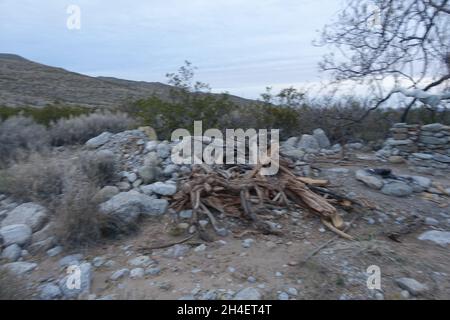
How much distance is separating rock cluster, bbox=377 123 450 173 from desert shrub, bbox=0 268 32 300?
517 centimetres

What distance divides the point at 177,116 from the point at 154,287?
14.6 ft

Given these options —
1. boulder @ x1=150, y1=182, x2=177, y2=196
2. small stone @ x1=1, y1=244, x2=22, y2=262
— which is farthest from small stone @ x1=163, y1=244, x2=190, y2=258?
small stone @ x1=1, y1=244, x2=22, y2=262

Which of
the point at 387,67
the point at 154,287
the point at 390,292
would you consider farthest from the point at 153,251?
the point at 387,67

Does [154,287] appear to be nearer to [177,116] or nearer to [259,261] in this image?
[259,261]

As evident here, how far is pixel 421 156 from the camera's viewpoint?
580cm

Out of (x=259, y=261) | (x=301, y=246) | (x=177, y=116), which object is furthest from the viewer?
(x=177, y=116)

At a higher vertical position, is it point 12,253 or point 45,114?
point 45,114

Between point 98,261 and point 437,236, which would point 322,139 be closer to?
point 437,236

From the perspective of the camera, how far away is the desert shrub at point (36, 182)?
4.23 m

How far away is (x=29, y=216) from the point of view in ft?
12.6

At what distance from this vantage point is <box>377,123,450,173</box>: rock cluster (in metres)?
5.71

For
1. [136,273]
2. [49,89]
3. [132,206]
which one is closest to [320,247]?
[136,273]

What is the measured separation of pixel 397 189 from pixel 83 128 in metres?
5.18

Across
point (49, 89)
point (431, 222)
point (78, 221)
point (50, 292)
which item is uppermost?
point (49, 89)
